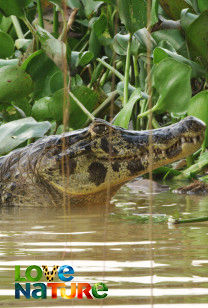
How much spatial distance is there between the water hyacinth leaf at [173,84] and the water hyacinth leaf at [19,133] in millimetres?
901

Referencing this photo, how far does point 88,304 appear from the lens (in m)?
1.63

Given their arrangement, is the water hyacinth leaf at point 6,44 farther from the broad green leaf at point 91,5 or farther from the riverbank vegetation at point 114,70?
the broad green leaf at point 91,5

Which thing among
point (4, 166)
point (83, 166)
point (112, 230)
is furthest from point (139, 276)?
point (4, 166)

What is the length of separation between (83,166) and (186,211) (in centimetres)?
80

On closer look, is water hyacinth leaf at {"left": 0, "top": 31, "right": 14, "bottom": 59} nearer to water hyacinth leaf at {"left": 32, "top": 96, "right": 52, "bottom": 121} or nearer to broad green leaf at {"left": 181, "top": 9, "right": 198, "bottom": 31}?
water hyacinth leaf at {"left": 32, "top": 96, "right": 52, "bottom": 121}

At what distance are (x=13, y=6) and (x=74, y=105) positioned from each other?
1020 mm

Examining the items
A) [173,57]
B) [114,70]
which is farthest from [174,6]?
[114,70]

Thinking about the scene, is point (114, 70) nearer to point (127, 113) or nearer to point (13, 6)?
point (127, 113)

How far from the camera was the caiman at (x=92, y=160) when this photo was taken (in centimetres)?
380

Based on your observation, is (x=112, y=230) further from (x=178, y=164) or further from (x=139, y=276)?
(x=178, y=164)

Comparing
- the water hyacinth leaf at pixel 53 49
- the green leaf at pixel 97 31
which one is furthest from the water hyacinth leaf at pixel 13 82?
the green leaf at pixel 97 31

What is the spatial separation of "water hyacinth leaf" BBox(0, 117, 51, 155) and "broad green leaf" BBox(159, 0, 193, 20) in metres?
1.95

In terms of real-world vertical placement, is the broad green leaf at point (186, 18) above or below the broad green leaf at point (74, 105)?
above

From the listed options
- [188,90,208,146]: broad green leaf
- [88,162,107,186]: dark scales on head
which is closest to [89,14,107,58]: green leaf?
[188,90,208,146]: broad green leaf
